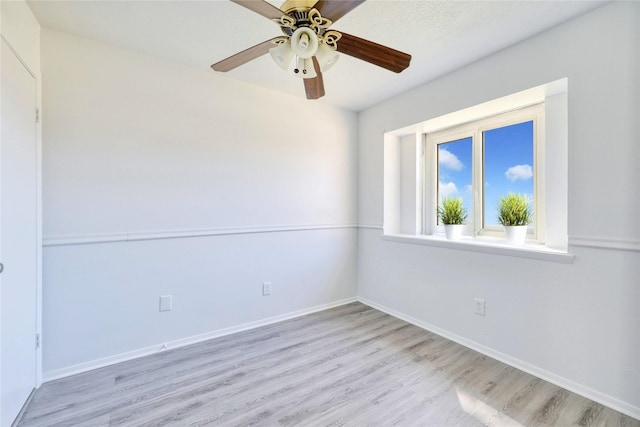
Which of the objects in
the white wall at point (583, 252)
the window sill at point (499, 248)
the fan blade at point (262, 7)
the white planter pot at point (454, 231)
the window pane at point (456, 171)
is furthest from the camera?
the window pane at point (456, 171)

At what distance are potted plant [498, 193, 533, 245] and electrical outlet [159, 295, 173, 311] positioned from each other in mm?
2823

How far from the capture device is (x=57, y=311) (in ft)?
6.27

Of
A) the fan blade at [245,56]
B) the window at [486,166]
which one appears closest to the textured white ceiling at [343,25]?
the fan blade at [245,56]

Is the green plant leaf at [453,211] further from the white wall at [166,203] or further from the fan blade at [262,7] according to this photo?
the fan blade at [262,7]

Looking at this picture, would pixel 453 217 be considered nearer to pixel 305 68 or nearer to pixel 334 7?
pixel 305 68

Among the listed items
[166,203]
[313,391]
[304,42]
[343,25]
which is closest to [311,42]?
[304,42]

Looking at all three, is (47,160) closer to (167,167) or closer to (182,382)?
(167,167)

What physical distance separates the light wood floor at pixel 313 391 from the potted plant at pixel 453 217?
39.3 inches

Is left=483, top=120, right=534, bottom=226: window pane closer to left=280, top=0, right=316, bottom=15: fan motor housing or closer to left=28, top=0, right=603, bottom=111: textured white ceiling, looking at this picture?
left=28, top=0, right=603, bottom=111: textured white ceiling

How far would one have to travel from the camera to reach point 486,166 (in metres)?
2.67

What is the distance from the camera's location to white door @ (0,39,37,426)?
1.41 m

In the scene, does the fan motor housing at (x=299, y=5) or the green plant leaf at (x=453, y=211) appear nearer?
the fan motor housing at (x=299, y=5)

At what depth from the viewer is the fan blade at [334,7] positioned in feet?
3.62

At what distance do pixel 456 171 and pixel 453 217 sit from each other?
55 cm
